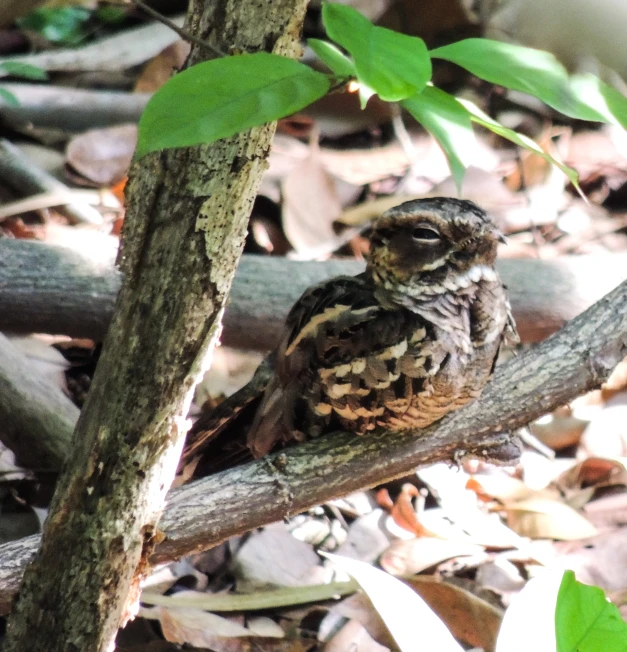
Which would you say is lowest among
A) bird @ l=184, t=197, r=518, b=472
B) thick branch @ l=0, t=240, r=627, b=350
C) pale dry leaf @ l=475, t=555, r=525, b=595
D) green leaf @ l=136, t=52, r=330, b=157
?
pale dry leaf @ l=475, t=555, r=525, b=595

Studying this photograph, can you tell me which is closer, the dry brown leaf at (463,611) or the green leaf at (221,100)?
the green leaf at (221,100)

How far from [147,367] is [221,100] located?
42 cm

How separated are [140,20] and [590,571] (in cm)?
285

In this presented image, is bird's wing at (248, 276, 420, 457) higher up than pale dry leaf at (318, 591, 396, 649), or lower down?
higher up

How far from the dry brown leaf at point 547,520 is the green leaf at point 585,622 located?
41.5 inches

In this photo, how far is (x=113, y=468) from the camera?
105 cm

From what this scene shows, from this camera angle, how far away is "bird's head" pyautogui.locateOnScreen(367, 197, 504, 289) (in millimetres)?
1330

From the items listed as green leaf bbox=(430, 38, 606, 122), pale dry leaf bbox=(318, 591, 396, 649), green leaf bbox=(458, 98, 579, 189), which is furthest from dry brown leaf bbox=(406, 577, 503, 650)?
green leaf bbox=(430, 38, 606, 122)

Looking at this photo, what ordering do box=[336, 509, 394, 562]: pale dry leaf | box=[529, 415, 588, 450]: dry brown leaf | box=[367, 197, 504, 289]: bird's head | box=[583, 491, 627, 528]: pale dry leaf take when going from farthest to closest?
box=[529, 415, 588, 450]: dry brown leaf
box=[583, 491, 627, 528]: pale dry leaf
box=[336, 509, 394, 562]: pale dry leaf
box=[367, 197, 504, 289]: bird's head

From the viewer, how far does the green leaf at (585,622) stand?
1.05 m

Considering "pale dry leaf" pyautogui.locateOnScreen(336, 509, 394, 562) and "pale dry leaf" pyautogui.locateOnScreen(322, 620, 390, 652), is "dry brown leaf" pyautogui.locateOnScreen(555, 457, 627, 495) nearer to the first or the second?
"pale dry leaf" pyautogui.locateOnScreen(336, 509, 394, 562)

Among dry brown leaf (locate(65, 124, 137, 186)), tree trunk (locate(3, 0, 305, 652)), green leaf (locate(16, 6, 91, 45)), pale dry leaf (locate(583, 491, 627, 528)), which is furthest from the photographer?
green leaf (locate(16, 6, 91, 45))

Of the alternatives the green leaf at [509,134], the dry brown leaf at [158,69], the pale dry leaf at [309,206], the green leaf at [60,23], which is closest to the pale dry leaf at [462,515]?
the pale dry leaf at [309,206]

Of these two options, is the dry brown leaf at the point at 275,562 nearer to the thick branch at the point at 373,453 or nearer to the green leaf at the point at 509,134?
the thick branch at the point at 373,453
